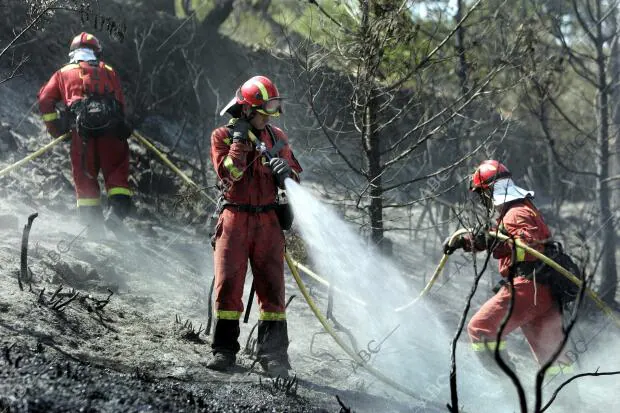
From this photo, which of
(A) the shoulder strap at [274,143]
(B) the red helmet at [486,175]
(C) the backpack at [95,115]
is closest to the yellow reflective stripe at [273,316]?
(A) the shoulder strap at [274,143]

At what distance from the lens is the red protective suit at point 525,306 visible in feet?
19.5

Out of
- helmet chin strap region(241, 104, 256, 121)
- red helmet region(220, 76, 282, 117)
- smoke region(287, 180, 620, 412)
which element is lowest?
smoke region(287, 180, 620, 412)

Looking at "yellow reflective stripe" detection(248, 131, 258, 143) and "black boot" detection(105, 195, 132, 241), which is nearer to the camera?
"yellow reflective stripe" detection(248, 131, 258, 143)

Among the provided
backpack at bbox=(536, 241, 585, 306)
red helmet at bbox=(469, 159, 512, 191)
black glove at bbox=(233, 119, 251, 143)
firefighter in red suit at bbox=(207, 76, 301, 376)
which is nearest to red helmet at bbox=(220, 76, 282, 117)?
firefighter in red suit at bbox=(207, 76, 301, 376)

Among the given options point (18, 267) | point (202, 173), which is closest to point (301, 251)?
point (202, 173)

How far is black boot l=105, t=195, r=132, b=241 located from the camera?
7.58 m

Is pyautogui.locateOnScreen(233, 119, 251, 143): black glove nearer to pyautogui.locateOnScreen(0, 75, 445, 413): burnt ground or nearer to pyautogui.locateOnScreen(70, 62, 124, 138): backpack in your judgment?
pyautogui.locateOnScreen(0, 75, 445, 413): burnt ground

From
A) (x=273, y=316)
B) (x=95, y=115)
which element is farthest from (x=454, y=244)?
(x=95, y=115)

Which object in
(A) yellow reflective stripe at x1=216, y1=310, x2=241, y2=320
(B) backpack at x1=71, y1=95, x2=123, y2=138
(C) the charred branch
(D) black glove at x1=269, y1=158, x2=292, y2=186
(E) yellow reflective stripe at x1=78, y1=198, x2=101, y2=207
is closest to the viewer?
(D) black glove at x1=269, y1=158, x2=292, y2=186

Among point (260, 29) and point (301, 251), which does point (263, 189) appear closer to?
point (301, 251)

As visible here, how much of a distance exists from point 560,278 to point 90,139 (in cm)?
467

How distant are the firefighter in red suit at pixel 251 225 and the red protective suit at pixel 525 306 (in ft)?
6.30

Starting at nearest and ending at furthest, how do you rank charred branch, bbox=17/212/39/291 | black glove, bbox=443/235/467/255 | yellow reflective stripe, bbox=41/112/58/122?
charred branch, bbox=17/212/39/291 → black glove, bbox=443/235/467/255 → yellow reflective stripe, bbox=41/112/58/122

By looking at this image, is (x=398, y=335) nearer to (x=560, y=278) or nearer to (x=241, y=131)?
(x=560, y=278)
